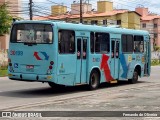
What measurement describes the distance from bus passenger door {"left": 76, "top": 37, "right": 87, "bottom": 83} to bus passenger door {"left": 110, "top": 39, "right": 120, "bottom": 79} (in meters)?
2.39

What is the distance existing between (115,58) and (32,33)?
5.15m

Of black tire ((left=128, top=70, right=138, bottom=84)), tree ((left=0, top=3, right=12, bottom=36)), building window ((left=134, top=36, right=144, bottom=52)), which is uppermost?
tree ((left=0, top=3, right=12, bottom=36))

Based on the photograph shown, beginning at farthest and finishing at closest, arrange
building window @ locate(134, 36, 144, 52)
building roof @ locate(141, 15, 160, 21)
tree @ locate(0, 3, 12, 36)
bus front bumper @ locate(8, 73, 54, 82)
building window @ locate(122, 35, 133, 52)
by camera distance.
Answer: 1. building roof @ locate(141, 15, 160, 21)
2. tree @ locate(0, 3, 12, 36)
3. building window @ locate(134, 36, 144, 52)
4. building window @ locate(122, 35, 133, 52)
5. bus front bumper @ locate(8, 73, 54, 82)

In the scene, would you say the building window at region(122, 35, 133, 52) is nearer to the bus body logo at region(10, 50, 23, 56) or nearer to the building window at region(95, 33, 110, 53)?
the building window at region(95, 33, 110, 53)

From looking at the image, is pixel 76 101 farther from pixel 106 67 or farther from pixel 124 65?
pixel 124 65

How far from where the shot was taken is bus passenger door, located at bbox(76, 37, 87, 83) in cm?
1722

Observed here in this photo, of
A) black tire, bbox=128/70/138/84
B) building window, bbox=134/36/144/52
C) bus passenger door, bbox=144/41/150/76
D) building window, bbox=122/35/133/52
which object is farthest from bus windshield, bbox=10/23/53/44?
bus passenger door, bbox=144/41/150/76

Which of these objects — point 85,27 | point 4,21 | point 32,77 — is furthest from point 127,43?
point 4,21

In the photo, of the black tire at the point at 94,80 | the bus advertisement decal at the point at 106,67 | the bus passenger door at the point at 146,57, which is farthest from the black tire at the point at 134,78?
the black tire at the point at 94,80

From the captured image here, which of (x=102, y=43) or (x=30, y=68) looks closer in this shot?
(x=30, y=68)

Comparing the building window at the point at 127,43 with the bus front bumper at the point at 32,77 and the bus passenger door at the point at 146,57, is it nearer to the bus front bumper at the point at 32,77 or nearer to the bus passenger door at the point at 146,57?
the bus passenger door at the point at 146,57

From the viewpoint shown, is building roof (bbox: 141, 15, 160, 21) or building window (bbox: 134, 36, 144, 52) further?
building roof (bbox: 141, 15, 160, 21)

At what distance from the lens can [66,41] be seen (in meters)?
16.5

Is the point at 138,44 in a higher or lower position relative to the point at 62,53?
higher
